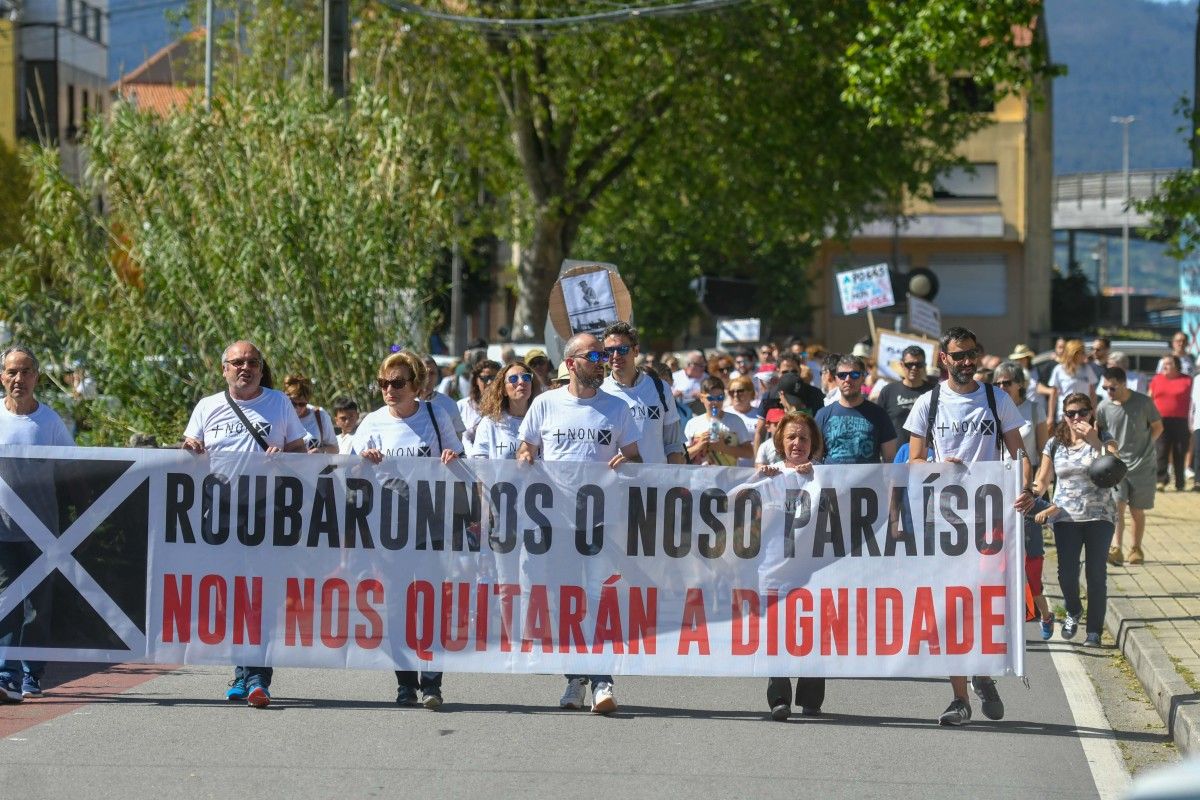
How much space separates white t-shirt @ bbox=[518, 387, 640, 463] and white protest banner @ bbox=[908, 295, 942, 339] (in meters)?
14.3

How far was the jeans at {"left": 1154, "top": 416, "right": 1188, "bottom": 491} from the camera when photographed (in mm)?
22453

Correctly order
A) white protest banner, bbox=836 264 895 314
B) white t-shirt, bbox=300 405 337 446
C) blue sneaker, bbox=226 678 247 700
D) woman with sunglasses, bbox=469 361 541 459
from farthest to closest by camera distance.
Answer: white protest banner, bbox=836 264 895 314, white t-shirt, bbox=300 405 337 446, woman with sunglasses, bbox=469 361 541 459, blue sneaker, bbox=226 678 247 700

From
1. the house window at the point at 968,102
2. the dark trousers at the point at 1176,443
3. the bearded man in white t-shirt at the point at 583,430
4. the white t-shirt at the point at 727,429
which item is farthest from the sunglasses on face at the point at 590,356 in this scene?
the house window at the point at 968,102

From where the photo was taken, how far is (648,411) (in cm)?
948

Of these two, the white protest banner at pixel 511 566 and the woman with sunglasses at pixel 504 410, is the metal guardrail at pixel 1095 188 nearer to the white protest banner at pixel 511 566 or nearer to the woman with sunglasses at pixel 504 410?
the woman with sunglasses at pixel 504 410

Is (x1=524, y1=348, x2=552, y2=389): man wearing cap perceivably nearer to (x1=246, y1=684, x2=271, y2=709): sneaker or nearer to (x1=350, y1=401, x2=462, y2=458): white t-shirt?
(x1=350, y1=401, x2=462, y2=458): white t-shirt

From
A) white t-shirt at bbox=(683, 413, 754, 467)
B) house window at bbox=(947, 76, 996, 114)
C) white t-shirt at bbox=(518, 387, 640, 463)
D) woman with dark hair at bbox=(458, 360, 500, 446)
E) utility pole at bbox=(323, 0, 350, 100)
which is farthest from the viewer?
house window at bbox=(947, 76, 996, 114)

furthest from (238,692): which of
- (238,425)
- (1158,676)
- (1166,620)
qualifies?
(1166,620)

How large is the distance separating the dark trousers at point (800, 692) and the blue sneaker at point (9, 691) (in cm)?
344

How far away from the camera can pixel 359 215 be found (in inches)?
625

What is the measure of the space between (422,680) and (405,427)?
3.90ft

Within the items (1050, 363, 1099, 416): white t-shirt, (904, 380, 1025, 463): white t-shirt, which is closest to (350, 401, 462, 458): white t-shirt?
(904, 380, 1025, 463): white t-shirt

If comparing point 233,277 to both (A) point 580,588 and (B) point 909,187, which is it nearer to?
(A) point 580,588

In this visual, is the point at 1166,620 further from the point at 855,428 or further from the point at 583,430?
the point at 583,430
